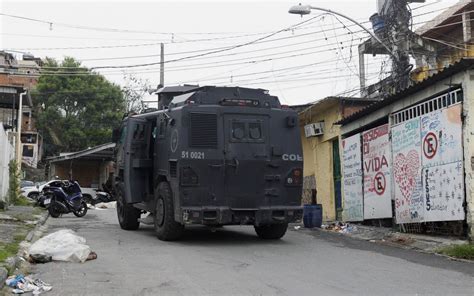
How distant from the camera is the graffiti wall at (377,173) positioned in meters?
14.2

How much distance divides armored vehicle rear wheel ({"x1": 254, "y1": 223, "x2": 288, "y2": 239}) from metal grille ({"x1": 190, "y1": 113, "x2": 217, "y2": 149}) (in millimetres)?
2499

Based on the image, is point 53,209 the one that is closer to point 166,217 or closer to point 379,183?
point 166,217

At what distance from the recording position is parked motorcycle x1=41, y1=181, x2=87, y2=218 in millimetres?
18969

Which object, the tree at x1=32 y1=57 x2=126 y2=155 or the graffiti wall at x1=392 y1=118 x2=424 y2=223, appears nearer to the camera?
the graffiti wall at x1=392 y1=118 x2=424 y2=223

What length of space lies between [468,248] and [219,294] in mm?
5546

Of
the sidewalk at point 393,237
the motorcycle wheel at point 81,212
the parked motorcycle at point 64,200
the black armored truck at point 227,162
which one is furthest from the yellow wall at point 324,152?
the parked motorcycle at point 64,200

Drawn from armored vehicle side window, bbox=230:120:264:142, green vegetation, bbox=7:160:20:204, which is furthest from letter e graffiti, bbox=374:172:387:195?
green vegetation, bbox=7:160:20:204

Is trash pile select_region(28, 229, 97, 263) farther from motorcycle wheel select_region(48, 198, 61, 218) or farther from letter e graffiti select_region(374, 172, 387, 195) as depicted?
motorcycle wheel select_region(48, 198, 61, 218)

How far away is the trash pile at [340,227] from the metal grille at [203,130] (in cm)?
574

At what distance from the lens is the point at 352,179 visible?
16.5 m

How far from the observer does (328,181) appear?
19125mm

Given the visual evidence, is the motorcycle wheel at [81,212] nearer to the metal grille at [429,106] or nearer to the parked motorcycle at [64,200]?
the parked motorcycle at [64,200]

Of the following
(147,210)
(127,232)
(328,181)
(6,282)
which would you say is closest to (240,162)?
(147,210)

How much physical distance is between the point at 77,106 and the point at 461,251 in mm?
40055
